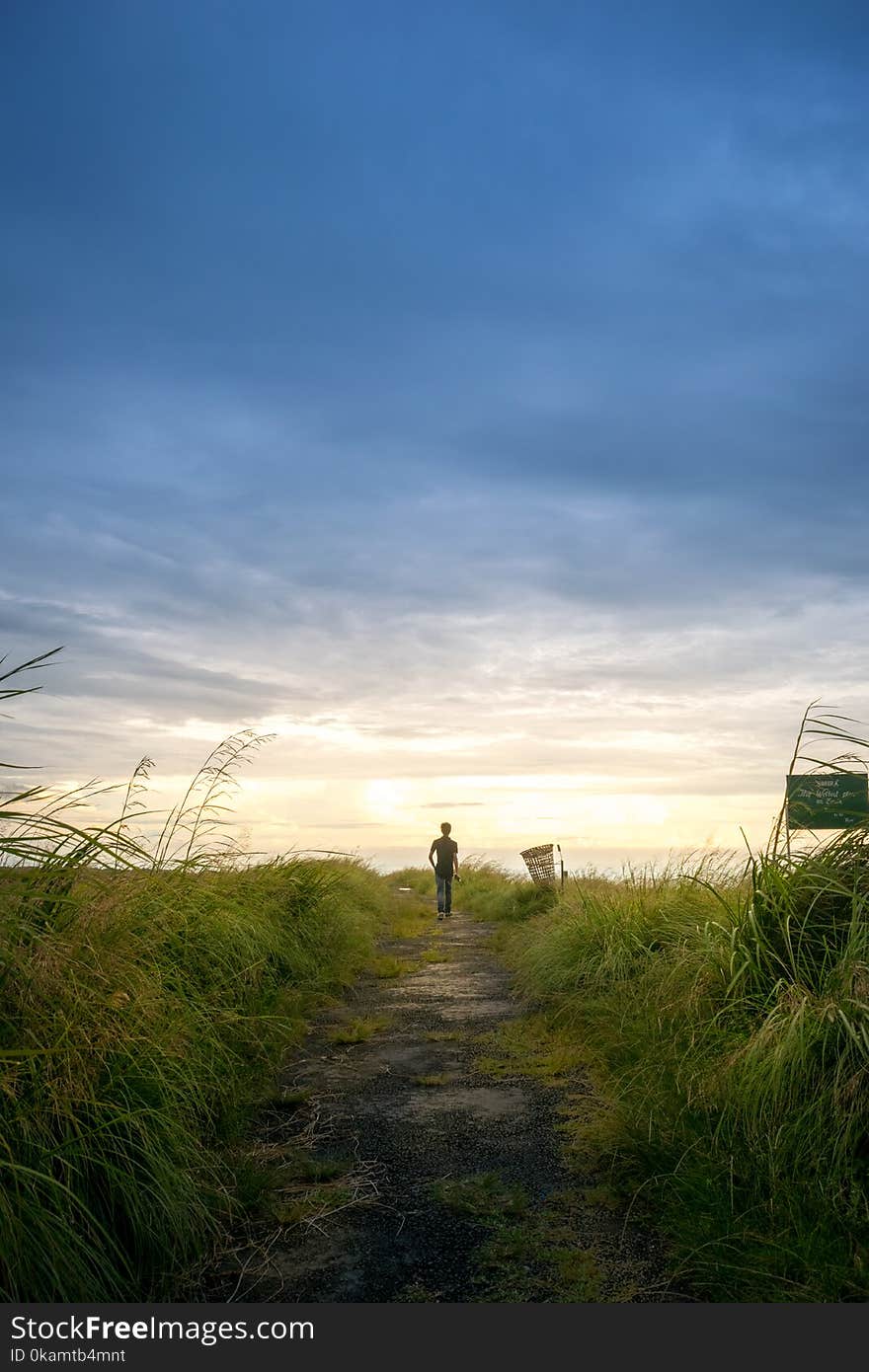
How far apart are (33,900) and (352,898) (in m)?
10.5

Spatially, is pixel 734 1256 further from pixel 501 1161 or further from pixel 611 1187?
pixel 501 1161

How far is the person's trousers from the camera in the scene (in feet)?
56.4

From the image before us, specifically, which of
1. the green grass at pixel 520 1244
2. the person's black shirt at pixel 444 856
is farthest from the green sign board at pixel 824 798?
the person's black shirt at pixel 444 856

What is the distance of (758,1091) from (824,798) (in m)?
2.37

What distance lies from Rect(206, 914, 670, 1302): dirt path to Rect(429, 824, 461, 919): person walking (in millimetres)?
9892

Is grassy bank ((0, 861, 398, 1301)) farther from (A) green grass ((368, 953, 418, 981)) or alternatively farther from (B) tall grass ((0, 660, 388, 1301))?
(A) green grass ((368, 953, 418, 981))

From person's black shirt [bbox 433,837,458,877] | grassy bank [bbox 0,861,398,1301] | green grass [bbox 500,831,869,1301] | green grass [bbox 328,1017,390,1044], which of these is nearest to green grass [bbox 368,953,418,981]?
green grass [bbox 328,1017,390,1044]

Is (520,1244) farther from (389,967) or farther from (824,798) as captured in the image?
(389,967)

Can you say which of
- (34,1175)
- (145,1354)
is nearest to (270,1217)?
(145,1354)

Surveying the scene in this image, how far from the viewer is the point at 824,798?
5.66 meters

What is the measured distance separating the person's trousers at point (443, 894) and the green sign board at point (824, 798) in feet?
39.3

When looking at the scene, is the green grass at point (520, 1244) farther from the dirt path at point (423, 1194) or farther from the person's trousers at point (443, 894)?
the person's trousers at point (443, 894)

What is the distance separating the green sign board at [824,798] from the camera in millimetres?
5465

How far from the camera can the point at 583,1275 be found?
331 centimetres
